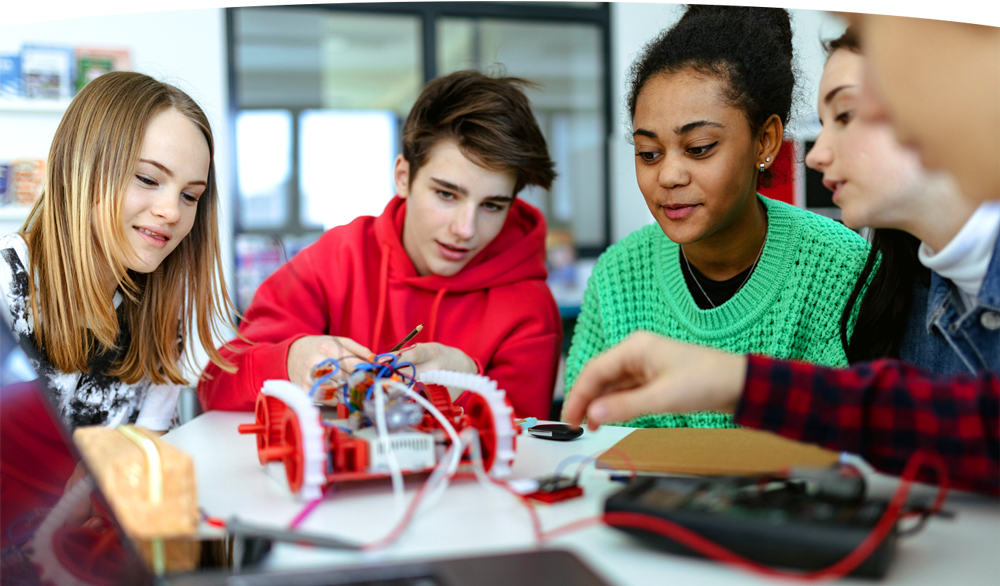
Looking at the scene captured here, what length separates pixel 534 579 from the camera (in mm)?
463

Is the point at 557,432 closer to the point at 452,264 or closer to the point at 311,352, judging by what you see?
the point at 311,352

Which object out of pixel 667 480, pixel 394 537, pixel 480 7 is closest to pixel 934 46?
pixel 667 480

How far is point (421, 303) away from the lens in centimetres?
150

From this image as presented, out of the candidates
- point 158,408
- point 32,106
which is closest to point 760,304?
point 158,408

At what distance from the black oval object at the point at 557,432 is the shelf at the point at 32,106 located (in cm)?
283

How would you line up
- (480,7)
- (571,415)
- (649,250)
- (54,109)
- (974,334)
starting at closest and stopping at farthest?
(571,415), (974,334), (649,250), (54,109), (480,7)

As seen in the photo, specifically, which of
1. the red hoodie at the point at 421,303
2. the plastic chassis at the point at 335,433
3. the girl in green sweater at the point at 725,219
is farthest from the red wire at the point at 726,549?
the red hoodie at the point at 421,303

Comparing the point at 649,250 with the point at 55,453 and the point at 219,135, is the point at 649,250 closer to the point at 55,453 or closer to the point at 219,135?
the point at 55,453

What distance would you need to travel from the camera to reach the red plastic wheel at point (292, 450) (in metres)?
0.66

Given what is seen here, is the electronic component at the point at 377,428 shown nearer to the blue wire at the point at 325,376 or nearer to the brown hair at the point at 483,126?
the blue wire at the point at 325,376

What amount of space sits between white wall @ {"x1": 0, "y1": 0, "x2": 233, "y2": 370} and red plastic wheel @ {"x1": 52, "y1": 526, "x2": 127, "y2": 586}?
2790mm

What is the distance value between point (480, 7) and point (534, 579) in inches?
148

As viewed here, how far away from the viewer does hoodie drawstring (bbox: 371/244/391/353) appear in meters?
1.41

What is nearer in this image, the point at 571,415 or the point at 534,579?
the point at 534,579
